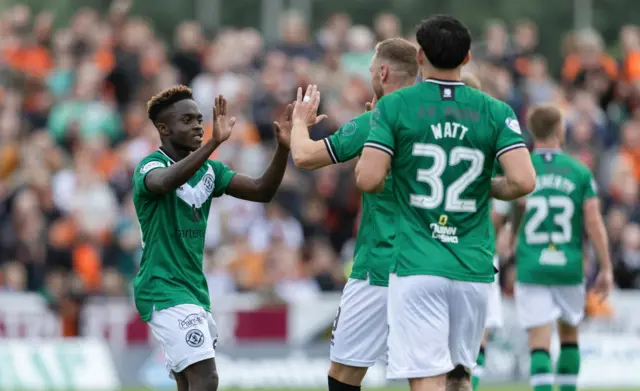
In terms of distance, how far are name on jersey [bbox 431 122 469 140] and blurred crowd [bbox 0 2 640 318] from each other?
9026 millimetres

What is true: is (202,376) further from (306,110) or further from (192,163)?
(306,110)

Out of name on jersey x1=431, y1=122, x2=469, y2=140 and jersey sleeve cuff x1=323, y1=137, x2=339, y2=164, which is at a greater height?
name on jersey x1=431, y1=122, x2=469, y2=140

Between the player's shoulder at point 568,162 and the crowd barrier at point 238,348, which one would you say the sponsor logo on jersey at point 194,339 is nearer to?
the player's shoulder at point 568,162

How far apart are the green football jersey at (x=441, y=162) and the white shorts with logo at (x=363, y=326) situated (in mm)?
974

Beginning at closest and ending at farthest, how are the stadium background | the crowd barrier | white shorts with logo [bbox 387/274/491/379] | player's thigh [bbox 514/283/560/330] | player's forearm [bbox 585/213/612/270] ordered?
1. white shorts with logo [bbox 387/274/491/379]
2. player's forearm [bbox 585/213/612/270]
3. player's thigh [bbox 514/283/560/330]
4. the crowd barrier
5. the stadium background

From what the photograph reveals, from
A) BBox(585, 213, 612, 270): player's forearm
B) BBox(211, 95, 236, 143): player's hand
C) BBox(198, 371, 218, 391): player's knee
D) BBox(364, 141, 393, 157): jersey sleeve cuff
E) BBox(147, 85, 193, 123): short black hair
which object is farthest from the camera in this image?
BBox(585, 213, 612, 270): player's forearm

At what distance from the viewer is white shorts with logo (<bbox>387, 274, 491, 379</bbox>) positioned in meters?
7.16

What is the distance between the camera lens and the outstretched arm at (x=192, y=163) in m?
7.75

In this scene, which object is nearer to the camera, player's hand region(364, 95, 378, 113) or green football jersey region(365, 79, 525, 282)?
green football jersey region(365, 79, 525, 282)

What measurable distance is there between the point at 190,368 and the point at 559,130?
463 cm

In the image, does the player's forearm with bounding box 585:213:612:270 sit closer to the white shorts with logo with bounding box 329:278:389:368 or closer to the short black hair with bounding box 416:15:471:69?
the white shorts with logo with bounding box 329:278:389:368

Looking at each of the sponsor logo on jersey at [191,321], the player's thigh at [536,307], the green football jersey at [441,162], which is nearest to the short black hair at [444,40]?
the green football jersey at [441,162]

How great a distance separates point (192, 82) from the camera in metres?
18.7

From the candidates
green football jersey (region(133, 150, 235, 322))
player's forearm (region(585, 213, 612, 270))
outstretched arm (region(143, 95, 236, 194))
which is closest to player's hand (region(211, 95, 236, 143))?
outstretched arm (region(143, 95, 236, 194))
